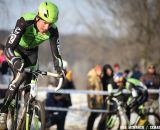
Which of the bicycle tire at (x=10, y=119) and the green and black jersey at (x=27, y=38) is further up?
the green and black jersey at (x=27, y=38)

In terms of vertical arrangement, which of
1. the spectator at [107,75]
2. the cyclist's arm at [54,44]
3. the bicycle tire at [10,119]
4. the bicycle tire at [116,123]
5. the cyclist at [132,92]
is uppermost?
the cyclist's arm at [54,44]

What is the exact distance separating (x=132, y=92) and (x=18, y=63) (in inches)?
230

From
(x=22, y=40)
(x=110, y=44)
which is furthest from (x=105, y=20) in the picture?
(x=22, y=40)

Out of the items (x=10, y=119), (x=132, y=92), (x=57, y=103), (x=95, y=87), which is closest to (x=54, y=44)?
(x=10, y=119)

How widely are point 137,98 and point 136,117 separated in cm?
43

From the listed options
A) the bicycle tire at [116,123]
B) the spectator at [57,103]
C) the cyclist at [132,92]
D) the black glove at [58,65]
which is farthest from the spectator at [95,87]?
the black glove at [58,65]

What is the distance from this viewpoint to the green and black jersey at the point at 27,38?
10328mm

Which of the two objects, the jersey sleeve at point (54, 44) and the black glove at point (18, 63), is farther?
the jersey sleeve at point (54, 44)

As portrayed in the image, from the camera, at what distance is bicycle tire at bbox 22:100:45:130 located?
10.4m

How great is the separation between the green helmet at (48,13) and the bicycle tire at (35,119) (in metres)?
1.31

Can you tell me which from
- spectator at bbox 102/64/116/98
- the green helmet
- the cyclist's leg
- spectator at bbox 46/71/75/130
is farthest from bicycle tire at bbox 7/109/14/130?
spectator at bbox 102/64/116/98

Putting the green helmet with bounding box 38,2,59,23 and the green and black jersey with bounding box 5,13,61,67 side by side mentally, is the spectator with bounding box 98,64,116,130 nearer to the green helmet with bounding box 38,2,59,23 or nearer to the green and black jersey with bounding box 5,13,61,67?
the green and black jersey with bounding box 5,13,61,67

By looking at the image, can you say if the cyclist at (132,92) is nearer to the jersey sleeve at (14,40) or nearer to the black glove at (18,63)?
the jersey sleeve at (14,40)

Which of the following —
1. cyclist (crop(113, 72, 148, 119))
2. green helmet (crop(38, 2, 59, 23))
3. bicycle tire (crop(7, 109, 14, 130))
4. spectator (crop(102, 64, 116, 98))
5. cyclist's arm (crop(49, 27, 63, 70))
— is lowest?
bicycle tire (crop(7, 109, 14, 130))
